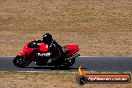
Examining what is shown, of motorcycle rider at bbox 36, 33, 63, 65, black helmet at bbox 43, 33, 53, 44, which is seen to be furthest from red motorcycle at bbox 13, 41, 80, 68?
black helmet at bbox 43, 33, 53, 44

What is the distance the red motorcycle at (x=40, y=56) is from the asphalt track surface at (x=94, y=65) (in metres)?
0.29

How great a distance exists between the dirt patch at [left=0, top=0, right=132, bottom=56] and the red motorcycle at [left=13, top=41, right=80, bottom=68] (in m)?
4.15

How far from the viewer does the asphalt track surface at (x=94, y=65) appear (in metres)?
23.5

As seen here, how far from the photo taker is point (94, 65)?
2445 centimetres

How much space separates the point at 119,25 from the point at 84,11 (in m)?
3.39

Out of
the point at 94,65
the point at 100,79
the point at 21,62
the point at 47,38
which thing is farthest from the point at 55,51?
the point at 100,79

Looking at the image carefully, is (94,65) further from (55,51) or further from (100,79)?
(100,79)

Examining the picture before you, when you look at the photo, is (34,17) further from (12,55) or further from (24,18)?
(12,55)

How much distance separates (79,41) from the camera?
31656mm

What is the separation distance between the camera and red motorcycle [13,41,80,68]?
23.5 meters

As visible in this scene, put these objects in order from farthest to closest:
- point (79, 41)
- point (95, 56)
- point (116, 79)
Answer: point (79, 41) → point (95, 56) → point (116, 79)

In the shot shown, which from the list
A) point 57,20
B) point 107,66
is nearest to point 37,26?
point 57,20

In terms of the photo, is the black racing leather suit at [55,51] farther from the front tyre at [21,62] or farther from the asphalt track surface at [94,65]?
the front tyre at [21,62]

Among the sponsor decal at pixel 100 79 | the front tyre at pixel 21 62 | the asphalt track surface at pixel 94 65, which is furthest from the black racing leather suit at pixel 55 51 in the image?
the sponsor decal at pixel 100 79
